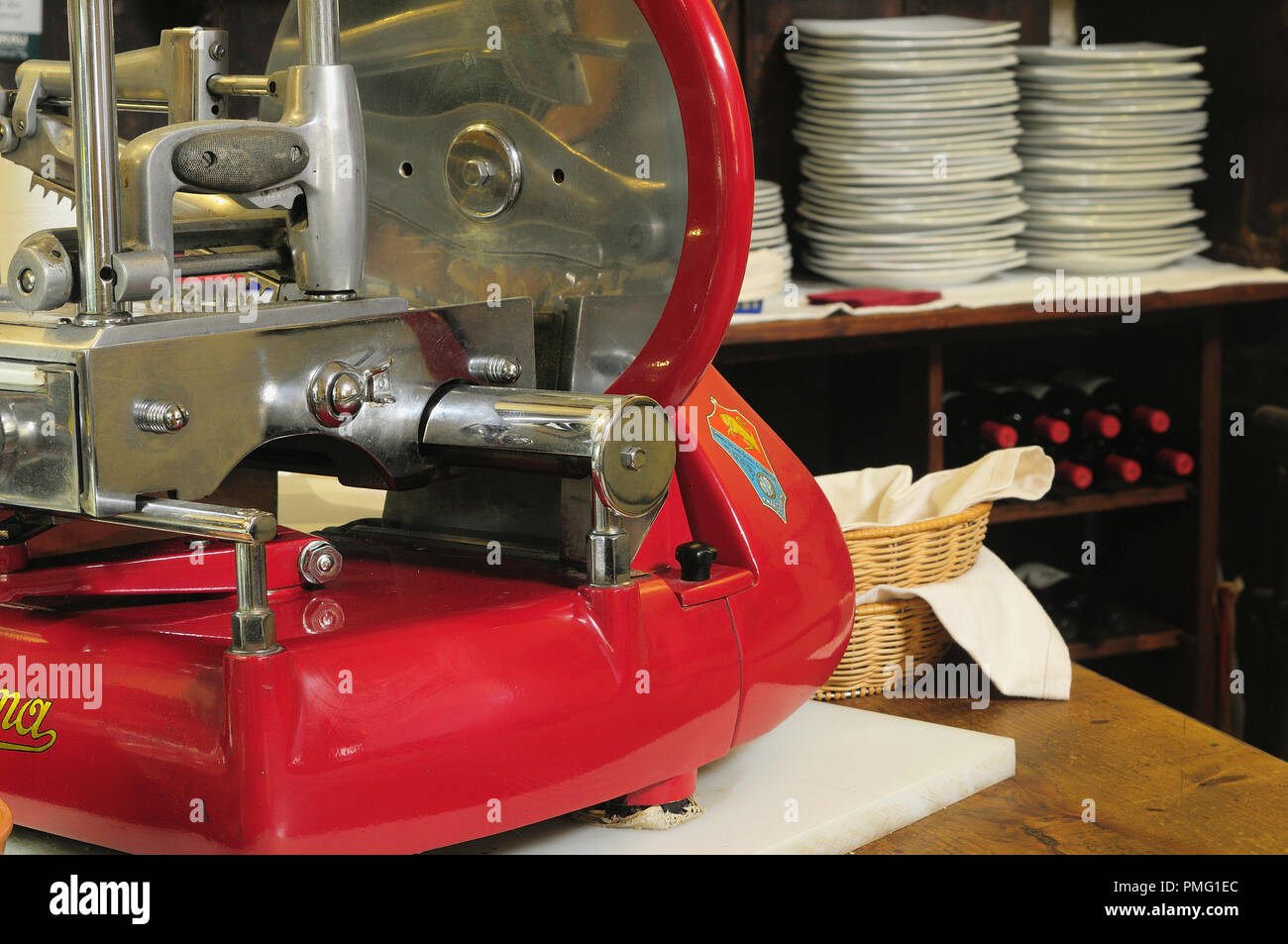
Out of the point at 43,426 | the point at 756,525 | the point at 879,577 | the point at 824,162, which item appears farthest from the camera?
the point at 824,162

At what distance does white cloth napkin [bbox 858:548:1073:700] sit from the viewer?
1180mm

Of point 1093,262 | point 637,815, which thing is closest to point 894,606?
point 637,815

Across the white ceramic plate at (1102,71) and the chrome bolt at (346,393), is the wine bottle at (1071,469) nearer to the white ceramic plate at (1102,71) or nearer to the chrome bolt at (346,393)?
the white ceramic plate at (1102,71)

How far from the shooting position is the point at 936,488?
1460 millimetres

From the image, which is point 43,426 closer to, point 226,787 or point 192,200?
point 226,787

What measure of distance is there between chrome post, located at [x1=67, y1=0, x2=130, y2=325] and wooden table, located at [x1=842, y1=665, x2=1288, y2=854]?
536 millimetres

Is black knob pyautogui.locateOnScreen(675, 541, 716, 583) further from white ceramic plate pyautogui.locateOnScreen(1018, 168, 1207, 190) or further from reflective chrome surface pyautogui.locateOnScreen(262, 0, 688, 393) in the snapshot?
white ceramic plate pyautogui.locateOnScreen(1018, 168, 1207, 190)

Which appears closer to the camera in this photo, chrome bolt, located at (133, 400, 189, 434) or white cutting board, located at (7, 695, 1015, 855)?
chrome bolt, located at (133, 400, 189, 434)

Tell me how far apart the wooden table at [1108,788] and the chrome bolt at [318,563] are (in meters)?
0.36

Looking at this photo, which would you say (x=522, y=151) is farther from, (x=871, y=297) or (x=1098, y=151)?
(x=1098, y=151)

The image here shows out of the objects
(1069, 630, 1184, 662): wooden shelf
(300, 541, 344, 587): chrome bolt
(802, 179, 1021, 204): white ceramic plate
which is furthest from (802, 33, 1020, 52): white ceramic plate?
(300, 541, 344, 587): chrome bolt
